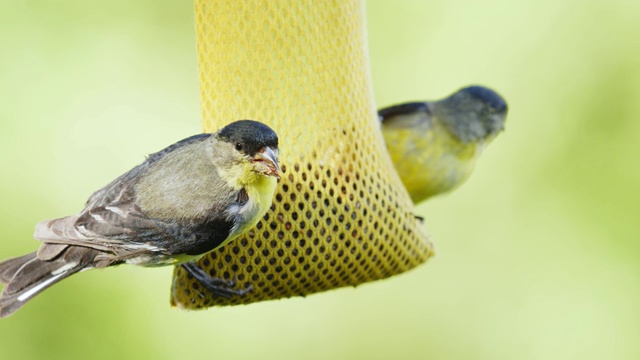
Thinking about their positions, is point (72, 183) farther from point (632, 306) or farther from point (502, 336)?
point (632, 306)

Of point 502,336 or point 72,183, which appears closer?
point 72,183

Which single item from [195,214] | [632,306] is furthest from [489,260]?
[195,214]

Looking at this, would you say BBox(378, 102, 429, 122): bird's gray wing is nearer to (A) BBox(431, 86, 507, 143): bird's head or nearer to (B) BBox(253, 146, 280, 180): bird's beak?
(A) BBox(431, 86, 507, 143): bird's head

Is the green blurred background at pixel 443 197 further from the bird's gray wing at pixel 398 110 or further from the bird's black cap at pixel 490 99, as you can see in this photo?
the bird's gray wing at pixel 398 110

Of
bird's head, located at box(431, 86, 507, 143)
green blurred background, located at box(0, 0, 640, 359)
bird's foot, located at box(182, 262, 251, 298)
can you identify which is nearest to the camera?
bird's foot, located at box(182, 262, 251, 298)

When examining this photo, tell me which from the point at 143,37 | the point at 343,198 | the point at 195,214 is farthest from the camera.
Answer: the point at 143,37

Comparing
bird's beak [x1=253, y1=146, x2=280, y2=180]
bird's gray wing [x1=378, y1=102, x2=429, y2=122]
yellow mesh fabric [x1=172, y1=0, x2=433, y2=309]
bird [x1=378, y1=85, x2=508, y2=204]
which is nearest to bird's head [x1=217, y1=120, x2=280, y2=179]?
bird's beak [x1=253, y1=146, x2=280, y2=180]

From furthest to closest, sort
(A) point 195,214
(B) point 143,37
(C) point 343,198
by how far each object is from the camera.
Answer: (B) point 143,37 → (C) point 343,198 → (A) point 195,214
